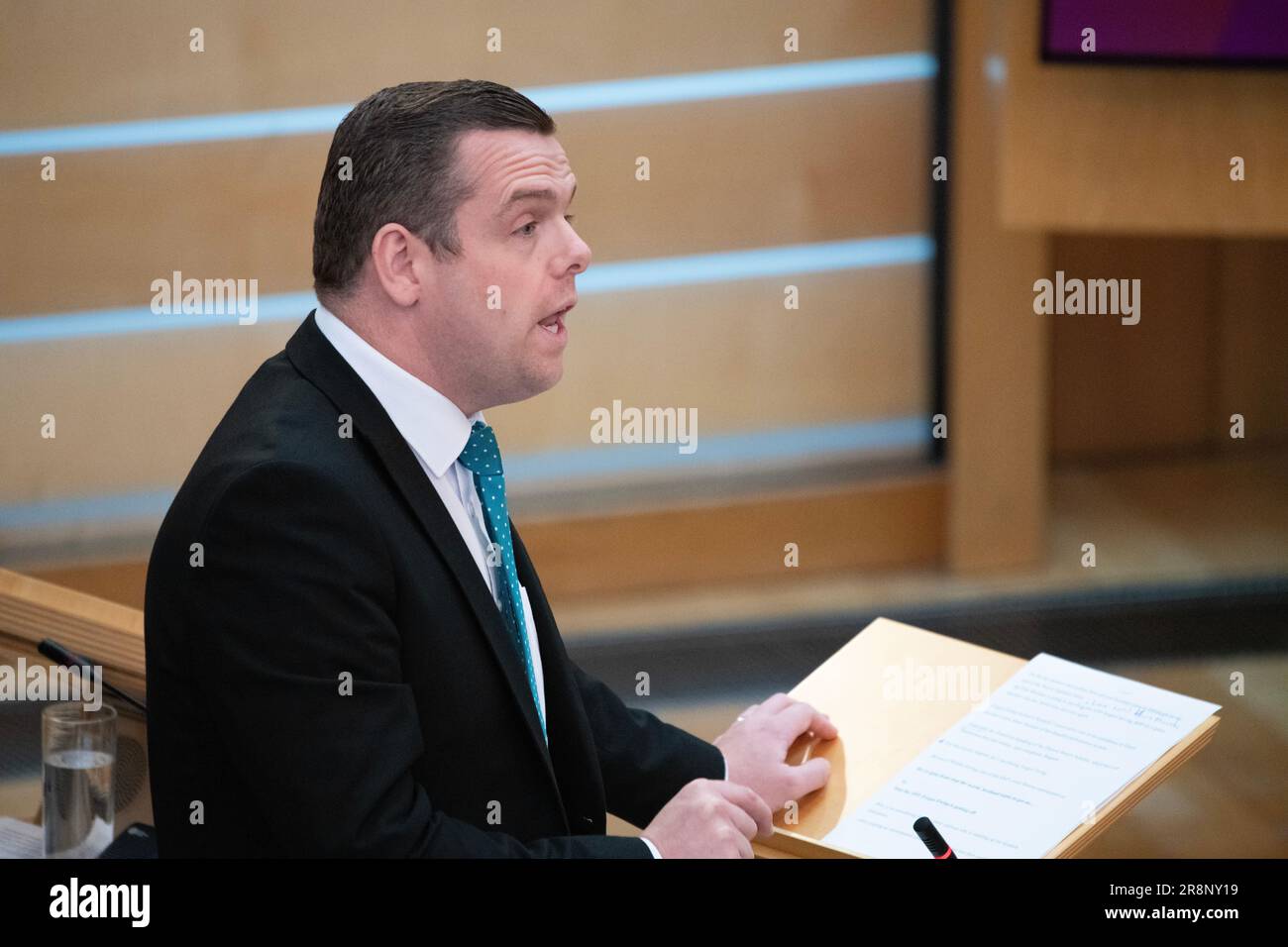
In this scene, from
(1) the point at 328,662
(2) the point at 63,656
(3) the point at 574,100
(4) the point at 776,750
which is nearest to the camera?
(1) the point at 328,662

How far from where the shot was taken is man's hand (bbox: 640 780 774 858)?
151 cm

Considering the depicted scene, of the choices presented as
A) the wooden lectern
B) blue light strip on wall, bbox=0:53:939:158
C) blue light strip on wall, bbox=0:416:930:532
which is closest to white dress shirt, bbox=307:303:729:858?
the wooden lectern

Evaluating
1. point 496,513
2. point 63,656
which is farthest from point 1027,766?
point 63,656

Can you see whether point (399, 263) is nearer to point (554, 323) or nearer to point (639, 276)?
point (554, 323)

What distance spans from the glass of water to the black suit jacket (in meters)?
0.31

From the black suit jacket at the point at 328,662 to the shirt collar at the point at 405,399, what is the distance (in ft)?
0.06

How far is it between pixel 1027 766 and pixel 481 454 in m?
0.65

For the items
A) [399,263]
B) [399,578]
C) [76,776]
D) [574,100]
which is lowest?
[76,776]

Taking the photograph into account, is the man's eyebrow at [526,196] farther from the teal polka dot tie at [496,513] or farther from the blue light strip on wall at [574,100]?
the blue light strip on wall at [574,100]

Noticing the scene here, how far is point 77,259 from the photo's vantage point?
13.9 ft

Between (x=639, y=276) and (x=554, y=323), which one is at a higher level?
(x=639, y=276)

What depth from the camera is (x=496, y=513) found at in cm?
172

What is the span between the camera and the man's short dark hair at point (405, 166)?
161cm

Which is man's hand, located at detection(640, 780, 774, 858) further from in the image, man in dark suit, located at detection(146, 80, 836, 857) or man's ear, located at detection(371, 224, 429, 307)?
man's ear, located at detection(371, 224, 429, 307)
